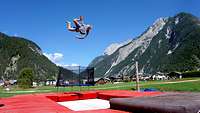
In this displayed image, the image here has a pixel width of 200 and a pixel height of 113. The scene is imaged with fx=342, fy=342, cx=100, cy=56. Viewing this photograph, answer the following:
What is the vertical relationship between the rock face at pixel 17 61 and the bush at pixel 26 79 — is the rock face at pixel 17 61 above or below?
above

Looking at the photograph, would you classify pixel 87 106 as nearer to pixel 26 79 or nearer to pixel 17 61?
pixel 26 79

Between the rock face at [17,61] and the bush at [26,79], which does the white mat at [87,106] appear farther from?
the rock face at [17,61]

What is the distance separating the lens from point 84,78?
21297 millimetres

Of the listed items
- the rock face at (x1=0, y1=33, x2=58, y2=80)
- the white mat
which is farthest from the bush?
the rock face at (x1=0, y1=33, x2=58, y2=80)

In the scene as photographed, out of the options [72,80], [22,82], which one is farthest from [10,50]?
[72,80]

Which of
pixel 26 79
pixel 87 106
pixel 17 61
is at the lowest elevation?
pixel 87 106

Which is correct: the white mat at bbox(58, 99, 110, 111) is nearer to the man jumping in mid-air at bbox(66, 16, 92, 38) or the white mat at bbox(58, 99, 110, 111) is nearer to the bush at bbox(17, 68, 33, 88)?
the man jumping in mid-air at bbox(66, 16, 92, 38)

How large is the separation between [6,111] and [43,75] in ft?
573

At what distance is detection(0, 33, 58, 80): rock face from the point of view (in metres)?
163

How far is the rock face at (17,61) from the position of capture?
6417 inches

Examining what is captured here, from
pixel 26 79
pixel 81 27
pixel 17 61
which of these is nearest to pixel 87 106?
pixel 81 27

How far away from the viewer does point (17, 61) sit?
168 m

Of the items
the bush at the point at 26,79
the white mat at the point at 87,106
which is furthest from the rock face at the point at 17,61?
the white mat at the point at 87,106

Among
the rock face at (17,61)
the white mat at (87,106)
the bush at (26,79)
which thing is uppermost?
A: the rock face at (17,61)
